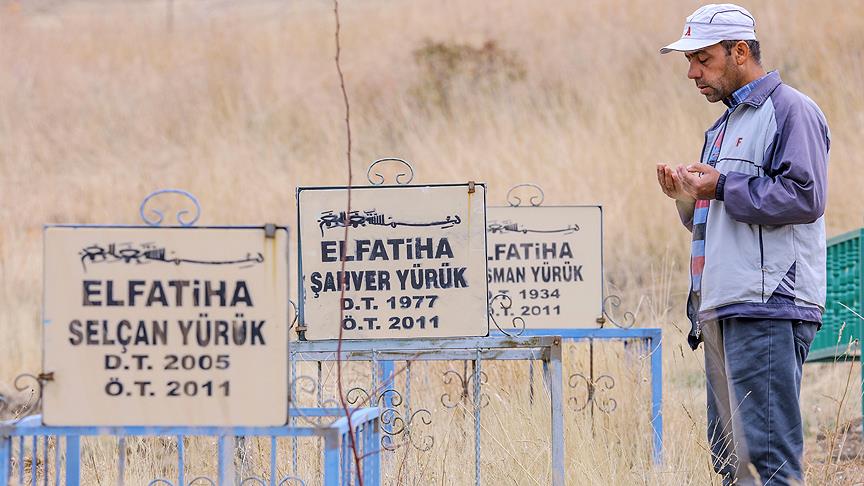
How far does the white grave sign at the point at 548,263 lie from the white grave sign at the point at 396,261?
61.7 inches

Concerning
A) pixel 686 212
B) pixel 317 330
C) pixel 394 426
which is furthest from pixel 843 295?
pixel 317 330

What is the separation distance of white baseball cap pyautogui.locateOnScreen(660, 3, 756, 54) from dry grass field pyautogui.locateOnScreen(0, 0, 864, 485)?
13.6 feet

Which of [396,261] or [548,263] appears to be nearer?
[396,261]

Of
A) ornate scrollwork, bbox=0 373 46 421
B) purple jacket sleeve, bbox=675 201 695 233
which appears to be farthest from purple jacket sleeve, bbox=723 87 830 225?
ornate scrollwork, bbox=0 373 46 421

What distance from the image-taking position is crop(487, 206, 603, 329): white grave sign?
5953mm

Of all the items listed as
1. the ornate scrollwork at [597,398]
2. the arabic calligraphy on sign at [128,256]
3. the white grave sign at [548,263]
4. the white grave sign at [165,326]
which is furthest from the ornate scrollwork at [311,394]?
the ornate scrollwork at [597,398]

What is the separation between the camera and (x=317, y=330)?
4430mm

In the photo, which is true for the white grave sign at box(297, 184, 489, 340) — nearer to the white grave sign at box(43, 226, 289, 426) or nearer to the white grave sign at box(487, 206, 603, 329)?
the white grave sign at box(43, 226, 289, 426)

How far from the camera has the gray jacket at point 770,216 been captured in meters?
3.75

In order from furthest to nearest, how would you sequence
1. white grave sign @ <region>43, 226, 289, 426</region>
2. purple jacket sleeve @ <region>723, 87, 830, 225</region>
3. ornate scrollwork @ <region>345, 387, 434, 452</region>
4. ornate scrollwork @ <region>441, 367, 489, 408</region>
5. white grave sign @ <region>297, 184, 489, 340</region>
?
1. ornate scrollwork @ <region>441, 367, 489, 408</region>
2. ornate scrollwork @ <region>345, 387, 434, 452</region>
3. white grave sign @ <region>297, 184, 489, 340</region>
4. purple jacket sleeve @ <region>723, 87, 830, 225</region>
5. white grave sign @ <region>43, 226, 289, 426</region>

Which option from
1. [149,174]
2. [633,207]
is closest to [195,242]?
[633,207]

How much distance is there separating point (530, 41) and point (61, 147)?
6.59 meters

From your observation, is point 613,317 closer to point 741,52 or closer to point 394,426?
point 394,426

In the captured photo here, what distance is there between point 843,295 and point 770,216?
3478 mm
